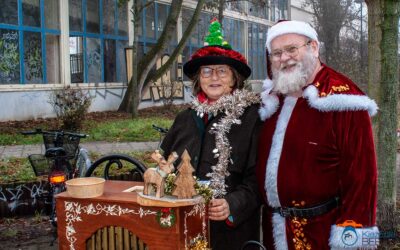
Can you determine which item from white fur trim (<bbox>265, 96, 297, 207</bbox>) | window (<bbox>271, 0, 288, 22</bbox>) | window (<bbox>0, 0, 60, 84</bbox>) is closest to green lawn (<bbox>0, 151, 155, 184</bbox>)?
white fur trim (<bbox>265, 96, 297, 207</bbox>)

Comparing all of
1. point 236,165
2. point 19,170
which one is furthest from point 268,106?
point 19,170

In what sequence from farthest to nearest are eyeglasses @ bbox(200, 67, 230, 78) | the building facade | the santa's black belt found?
1. the building facade
2. eyeglasses @ bbox(200, 67, 230, 78)
3. the santa's black belt

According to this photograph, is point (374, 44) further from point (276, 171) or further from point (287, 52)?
point (276, 171)

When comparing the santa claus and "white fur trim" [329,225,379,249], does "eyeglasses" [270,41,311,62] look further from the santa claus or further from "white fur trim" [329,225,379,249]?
"white fur trim" [329,225,379,249]

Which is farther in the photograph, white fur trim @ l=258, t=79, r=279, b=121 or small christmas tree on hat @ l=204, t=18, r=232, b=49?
small christmas tree on hat @ l=204, t=18, r=232, b=49

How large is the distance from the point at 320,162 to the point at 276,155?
0.24 meters

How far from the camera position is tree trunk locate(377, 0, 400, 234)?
4.38 m

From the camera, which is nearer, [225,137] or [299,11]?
[225,137]

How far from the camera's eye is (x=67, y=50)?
15.6 m

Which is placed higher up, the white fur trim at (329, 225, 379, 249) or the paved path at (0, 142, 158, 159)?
the white fur trim at (329, 225, 379, 249)

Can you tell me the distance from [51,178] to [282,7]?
3202 cm

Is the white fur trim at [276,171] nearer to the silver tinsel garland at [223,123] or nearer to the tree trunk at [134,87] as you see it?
the silver tinsel garland at [223,123]

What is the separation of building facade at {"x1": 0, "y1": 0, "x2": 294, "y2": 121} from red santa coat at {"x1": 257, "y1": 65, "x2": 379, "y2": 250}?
11.6 meters

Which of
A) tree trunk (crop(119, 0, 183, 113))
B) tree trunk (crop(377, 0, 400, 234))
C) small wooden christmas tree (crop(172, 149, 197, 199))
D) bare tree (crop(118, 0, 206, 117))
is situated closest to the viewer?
small wooden christmas tree (crop(172, 149, 197, 199))
